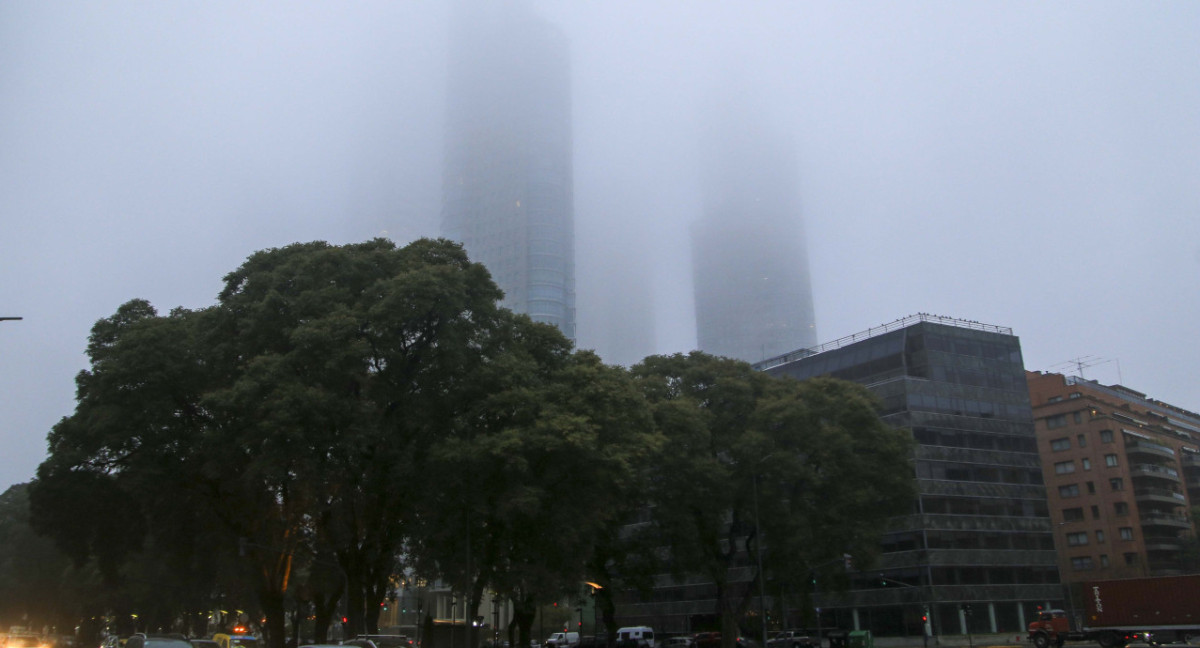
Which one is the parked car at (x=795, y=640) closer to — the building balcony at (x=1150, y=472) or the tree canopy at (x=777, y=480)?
the tree canopy at (x=777, y=480)

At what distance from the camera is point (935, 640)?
64.1 m

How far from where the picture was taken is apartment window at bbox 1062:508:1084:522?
9248cm

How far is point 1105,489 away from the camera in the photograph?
90500 millimetres

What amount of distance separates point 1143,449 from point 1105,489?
21.0 feet

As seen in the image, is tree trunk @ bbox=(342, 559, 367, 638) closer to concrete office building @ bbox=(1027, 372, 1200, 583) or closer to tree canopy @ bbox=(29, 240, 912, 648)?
tree canopy @ bbox=(29, 240, 912, 648)

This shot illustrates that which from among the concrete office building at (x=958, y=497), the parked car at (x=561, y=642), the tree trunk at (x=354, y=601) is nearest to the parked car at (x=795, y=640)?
the concrete office building at (x=958, y=497)

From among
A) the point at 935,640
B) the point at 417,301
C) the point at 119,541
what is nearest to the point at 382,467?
the point at 417,301

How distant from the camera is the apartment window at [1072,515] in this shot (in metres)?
92.5

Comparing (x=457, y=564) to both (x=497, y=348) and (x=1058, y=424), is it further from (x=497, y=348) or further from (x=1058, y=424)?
(x=1058, y=424)

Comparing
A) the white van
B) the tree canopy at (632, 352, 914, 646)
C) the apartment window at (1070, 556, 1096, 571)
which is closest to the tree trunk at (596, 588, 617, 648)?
the tree canopy at (632, 352, 914, 646)

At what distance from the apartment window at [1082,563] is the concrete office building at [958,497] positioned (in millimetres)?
20084

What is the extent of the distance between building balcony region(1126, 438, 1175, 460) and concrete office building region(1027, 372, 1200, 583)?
0.35 ft

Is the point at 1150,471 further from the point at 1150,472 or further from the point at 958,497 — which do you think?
the point at 958,497

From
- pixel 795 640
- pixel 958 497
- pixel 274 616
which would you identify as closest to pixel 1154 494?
pixel 958 497
